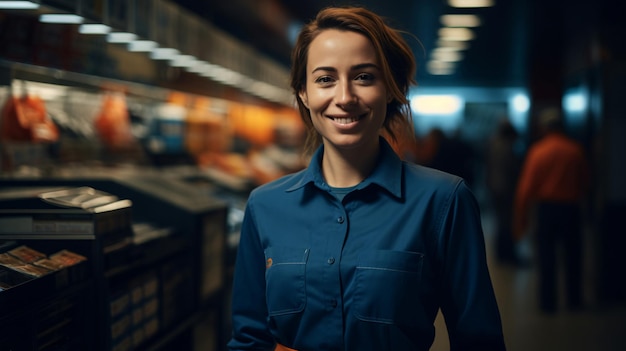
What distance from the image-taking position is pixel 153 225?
139 inches

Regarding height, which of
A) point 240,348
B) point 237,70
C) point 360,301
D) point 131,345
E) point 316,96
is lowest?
point 131,345

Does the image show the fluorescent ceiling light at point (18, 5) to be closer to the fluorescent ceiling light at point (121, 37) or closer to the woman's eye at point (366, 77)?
the fluorescent ceiling light at point (121, 37)

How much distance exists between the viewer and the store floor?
220 inches

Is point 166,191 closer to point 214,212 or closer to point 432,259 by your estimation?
point 214,212

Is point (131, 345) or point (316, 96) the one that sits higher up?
point (316, 96)

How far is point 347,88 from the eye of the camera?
6.27 ft

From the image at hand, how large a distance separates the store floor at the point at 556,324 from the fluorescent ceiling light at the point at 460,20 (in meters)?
3.90

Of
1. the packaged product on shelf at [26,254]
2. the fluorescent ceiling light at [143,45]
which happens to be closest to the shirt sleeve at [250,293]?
the packaged product on shelf at [26,254]

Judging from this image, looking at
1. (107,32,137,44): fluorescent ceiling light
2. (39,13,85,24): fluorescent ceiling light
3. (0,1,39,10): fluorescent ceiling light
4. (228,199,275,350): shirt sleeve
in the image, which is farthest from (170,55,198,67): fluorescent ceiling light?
(228,199,275,350): shirt sleeve

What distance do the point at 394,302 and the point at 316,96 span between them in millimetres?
615

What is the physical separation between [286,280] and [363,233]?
257mm

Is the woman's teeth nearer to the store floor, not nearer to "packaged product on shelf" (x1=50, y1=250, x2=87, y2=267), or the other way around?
"packaged product on shelf" (x1=50, y1=250, x2=87, y2=267)

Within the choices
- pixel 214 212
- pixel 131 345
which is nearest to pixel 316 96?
pixel 131 345

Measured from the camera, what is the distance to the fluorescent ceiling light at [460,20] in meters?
9.92
